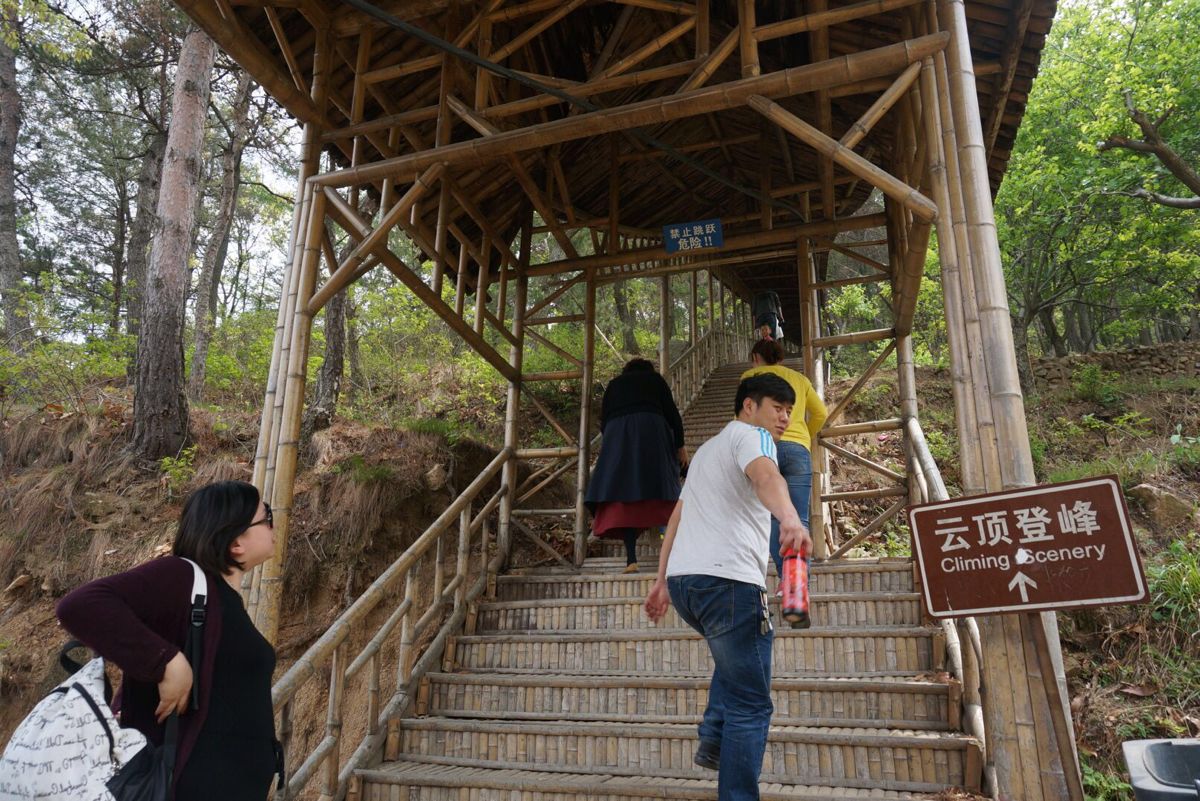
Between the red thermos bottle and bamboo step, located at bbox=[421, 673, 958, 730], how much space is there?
1.57m

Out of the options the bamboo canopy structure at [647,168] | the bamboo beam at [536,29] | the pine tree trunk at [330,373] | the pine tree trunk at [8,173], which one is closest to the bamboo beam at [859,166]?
the bamboo canopy structure at [647,168]

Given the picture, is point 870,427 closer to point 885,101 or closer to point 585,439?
point 585,439

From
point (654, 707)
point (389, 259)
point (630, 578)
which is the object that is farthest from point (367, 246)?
point (654, 707)

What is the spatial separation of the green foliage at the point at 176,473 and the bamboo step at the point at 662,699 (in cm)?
401

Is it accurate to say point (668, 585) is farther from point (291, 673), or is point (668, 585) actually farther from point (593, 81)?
point (593, 81)

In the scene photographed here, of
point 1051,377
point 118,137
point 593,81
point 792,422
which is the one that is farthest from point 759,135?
point 118,137

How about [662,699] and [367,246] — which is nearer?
[662,699]

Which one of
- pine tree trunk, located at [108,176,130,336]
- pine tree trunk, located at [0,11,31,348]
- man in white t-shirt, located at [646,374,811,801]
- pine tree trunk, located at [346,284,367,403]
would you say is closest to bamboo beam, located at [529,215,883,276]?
man in white t-shirt, located at [646,374,811,801]

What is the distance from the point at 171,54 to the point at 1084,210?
A: 1494 cm

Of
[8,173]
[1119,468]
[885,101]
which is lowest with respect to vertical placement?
[1119,468]

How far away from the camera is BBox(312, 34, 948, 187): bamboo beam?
3.74 meters

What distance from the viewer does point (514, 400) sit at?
257 inches

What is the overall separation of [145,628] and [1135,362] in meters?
14.4

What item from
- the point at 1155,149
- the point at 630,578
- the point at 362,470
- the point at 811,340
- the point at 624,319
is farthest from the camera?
the point at 624,319
